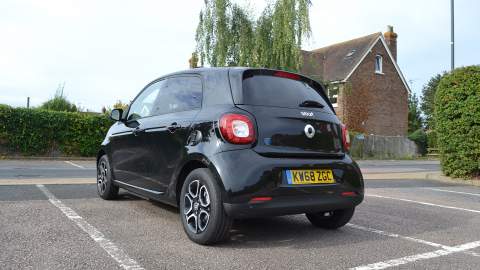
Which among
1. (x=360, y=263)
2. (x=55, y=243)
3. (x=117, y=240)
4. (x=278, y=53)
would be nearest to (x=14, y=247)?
(x=55, y=243)

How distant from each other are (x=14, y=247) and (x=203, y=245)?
5.08ft

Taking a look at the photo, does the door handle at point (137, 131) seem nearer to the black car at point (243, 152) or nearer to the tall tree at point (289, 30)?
the black car at point (243, 152)

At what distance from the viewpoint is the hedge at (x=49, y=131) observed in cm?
1762

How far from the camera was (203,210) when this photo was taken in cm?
387

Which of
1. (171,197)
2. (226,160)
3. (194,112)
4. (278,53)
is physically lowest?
(171,197)

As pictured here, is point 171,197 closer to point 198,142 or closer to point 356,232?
point 198,142

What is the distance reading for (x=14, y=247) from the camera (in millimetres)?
3623

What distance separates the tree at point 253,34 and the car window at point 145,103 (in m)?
17.3

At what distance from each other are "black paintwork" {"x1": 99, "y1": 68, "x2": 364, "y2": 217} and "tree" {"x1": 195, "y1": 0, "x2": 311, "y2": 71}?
18349 mm

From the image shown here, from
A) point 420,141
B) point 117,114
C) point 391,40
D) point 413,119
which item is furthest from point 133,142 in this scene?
point 413,119

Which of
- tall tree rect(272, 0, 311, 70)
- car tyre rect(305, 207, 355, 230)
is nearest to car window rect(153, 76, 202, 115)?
car tyre rect(305, 207, 355, 230)

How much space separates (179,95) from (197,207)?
1.31 m

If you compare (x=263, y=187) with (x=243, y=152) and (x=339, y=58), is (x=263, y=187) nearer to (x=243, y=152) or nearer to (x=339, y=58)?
(x=243, y=152)

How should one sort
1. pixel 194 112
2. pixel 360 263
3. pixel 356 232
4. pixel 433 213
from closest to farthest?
pixel 360 263 < pixel 194 112 < pixel 356 232 < pixel 433 213
